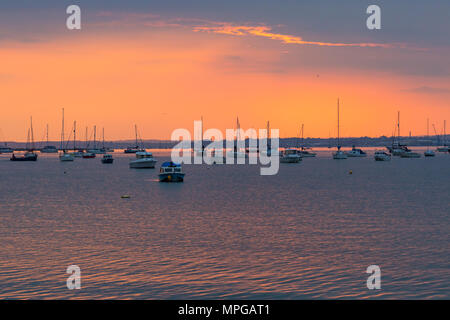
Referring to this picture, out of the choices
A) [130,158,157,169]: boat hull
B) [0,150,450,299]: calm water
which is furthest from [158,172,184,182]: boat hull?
[130,158,157,169]: boat hull

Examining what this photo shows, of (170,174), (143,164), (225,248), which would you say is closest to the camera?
(225,248)

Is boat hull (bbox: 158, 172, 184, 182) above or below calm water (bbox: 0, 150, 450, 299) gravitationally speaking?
above

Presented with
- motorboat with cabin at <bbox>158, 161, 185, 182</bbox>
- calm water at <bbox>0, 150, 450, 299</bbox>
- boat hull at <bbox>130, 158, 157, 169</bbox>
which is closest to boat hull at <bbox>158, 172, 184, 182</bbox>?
motorboat with cabin at <bbox>158, 161, 185, 182</bbox>

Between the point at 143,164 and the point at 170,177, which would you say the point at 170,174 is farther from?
the point at 143,164

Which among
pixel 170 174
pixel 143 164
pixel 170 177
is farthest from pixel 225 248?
pixel 143 164

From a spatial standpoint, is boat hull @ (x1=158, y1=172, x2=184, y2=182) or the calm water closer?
the calm water

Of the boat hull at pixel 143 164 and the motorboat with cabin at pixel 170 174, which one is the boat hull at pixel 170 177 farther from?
the boat hull at pixel 143 164

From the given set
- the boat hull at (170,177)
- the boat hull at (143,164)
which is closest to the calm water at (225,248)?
the boat hull at (170,177)

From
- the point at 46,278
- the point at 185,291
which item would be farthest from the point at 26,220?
the point at 185,291

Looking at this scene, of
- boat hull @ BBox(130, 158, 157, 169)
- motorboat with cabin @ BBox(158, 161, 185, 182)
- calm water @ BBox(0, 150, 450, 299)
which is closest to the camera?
calm water @ BBox(0, 150, 450, 299)

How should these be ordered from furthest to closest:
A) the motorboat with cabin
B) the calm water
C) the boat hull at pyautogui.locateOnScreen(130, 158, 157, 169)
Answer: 1. the boat hull at pyautogui.locateOnScreen(130, 158, 157, 169)
2. the motorboat with cabin
3. the calm water

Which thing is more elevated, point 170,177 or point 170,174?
point 170,174

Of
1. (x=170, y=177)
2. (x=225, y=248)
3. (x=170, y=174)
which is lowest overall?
(x=225, y=248)

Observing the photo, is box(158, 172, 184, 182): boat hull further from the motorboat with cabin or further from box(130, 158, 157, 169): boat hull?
box(130, 158, 157, 169): boat hull
